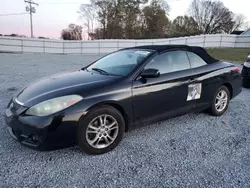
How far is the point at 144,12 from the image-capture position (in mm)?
41344

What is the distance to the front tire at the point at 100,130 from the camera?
241 cm

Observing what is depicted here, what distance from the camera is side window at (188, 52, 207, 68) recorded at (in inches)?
136

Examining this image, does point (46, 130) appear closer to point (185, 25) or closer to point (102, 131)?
point (102, 131)

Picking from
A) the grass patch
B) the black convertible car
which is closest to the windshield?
the black convertible car

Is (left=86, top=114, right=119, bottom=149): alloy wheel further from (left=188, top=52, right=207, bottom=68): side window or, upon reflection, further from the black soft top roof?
(left=188, top=52, right=207, bottom=68): side window

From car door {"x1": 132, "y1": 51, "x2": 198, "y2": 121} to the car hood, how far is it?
507mm

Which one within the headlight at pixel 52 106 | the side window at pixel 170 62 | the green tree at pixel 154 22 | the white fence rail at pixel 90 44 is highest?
the green tree at pixel 154 22

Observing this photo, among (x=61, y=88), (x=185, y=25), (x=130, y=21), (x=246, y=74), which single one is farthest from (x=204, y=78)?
(x=185, y=25)

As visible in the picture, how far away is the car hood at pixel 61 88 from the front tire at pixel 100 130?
1.08 feet

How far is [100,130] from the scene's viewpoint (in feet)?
8.36

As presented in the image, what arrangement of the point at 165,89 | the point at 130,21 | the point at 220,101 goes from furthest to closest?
the point at 130,21 → the point at 220,101 → the point at 165,89

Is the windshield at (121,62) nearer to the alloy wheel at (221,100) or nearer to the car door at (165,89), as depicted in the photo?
the car door at (165,89)

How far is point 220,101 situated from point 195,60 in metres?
1.04

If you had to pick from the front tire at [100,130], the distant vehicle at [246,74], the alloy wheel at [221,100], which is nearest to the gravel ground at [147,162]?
the front tire at [100,130]
